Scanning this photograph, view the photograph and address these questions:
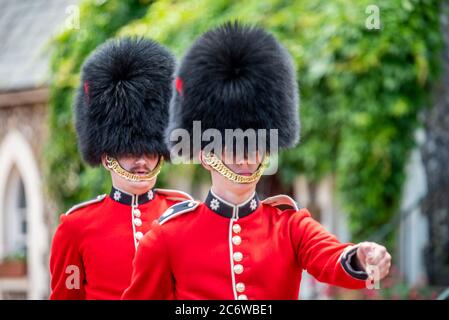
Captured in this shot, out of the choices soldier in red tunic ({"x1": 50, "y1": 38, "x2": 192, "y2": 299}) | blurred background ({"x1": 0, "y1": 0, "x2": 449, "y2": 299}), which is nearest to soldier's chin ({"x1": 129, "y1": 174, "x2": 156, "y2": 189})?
soldier in red tunic ({"x1": 50, "y1": 38, "x2": 192, "y2": 299})

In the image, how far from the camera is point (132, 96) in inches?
157

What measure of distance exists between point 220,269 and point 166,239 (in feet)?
0.62

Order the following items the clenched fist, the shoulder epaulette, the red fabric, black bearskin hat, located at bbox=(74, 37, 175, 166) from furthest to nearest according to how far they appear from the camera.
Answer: black bearskin hat, located at bbox=(74, 37, 175, 166) < the shoulder epaulette < the red fabric < the clenched fist

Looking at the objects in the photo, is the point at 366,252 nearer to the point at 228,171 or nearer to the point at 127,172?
the point at 228,171

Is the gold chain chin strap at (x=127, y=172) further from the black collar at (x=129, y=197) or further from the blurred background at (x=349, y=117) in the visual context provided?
the blurred background at (x=349, y=117)

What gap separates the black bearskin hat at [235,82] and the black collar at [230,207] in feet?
0.54

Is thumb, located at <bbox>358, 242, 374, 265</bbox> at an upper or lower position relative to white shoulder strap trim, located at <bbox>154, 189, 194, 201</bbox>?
lower

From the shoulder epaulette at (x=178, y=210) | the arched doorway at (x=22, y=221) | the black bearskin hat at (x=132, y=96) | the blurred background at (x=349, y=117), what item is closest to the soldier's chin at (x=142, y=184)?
the black bearskin hat at (x=132, y=96)

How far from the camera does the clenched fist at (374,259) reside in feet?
9.33

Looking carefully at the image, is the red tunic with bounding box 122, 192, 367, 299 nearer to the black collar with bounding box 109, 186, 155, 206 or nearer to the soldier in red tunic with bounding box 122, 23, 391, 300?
Answer: the soldier in red tunic with bounding box 122, 23, 391, 300

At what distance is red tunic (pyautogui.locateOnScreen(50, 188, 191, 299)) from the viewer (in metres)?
3.86

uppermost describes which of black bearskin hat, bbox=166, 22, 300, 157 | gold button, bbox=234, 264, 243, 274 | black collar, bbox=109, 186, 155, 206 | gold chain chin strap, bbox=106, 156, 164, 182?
black bearskin hat, bbox=166, 22, 300, 157
